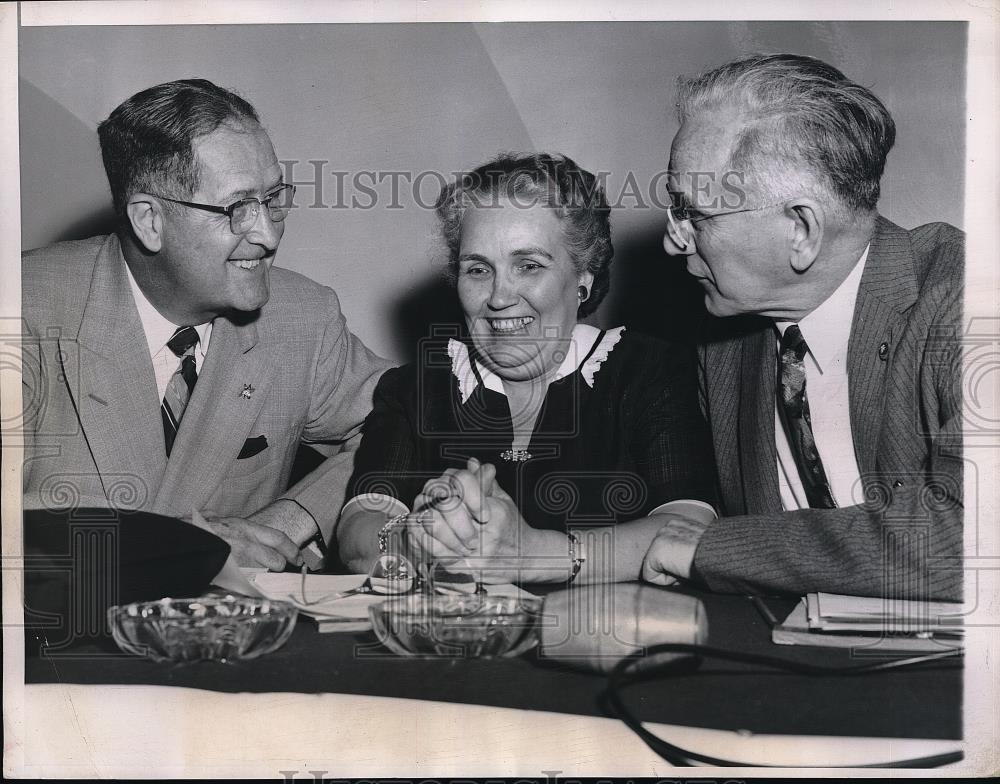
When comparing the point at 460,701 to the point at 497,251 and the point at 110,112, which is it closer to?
the point at 497,251

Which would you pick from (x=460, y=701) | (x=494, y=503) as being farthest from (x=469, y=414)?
(x=460, y=701)

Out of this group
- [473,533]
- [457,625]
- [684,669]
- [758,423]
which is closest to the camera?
[684,669]

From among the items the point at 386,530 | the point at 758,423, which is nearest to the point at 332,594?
the point at 386,530

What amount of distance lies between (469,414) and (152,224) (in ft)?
2.55

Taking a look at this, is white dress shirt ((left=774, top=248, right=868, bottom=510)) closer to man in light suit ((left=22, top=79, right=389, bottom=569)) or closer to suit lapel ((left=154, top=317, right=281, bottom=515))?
man in light suit ((left=22, top=79, right=389, bottom=569))

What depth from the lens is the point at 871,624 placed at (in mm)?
1952

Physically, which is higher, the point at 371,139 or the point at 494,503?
the point at 371,139

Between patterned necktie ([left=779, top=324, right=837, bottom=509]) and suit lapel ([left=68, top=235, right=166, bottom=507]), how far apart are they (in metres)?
1.30

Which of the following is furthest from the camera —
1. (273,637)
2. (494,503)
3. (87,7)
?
(87,7)

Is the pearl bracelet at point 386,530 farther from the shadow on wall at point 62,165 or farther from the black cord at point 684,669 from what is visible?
the shadow on wall at point 62,165

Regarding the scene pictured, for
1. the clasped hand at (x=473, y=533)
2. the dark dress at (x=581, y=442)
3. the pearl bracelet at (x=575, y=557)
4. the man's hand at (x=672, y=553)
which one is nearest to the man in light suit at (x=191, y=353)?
the dark dress at (x=581, y=442)

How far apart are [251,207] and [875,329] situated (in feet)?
4.24

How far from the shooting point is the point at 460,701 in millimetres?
1988

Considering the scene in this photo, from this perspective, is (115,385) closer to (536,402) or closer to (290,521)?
(290,521)
